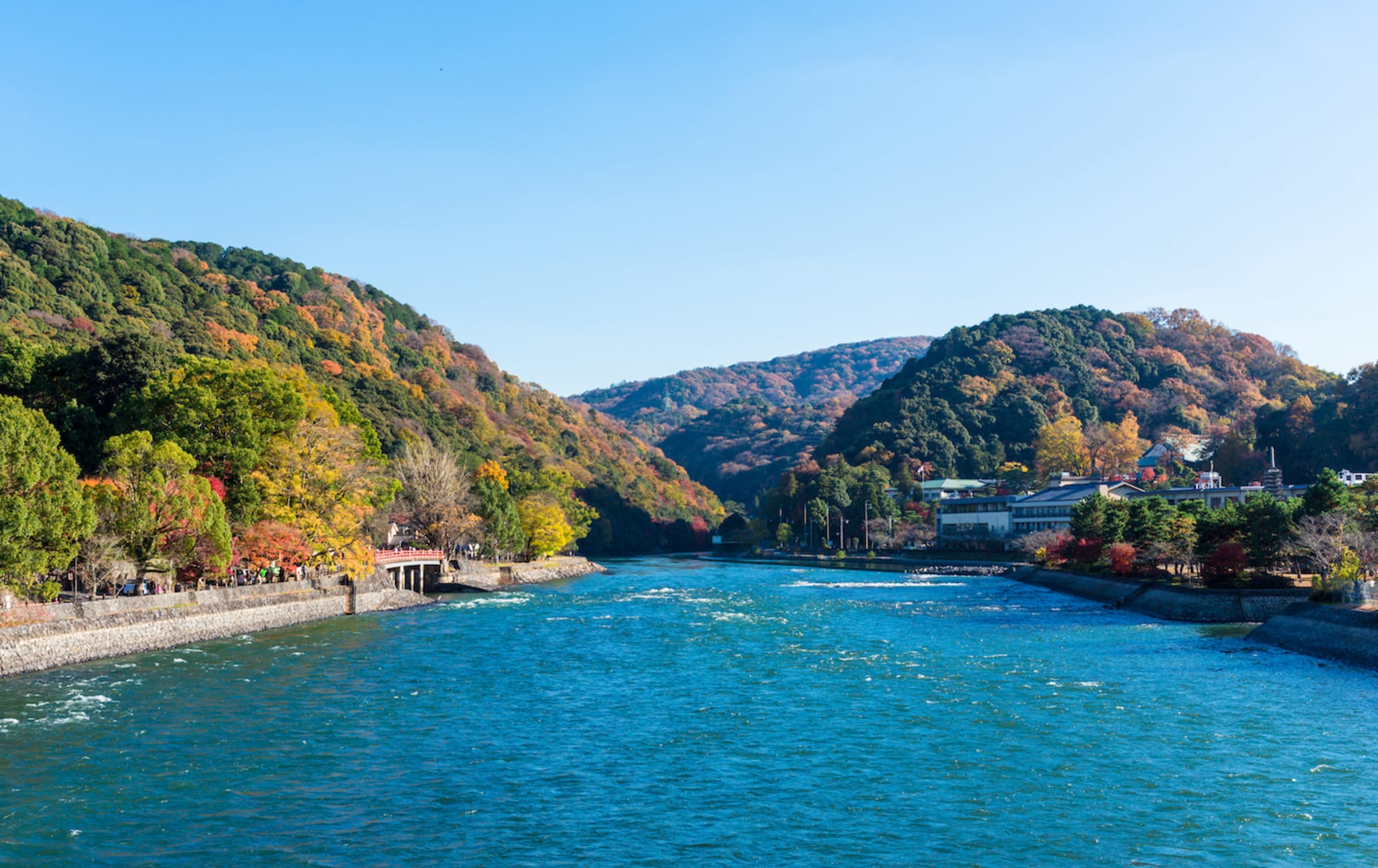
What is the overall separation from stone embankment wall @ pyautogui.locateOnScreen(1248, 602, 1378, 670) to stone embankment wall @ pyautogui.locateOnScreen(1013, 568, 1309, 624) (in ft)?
7.56

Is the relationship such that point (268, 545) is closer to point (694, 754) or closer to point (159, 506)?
point (159, 506)

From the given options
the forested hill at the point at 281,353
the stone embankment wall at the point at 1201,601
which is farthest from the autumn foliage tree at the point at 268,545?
the stone embankment wall at the point at 1201,601

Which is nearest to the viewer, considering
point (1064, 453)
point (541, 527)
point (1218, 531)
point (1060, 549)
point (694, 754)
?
point (694, 754)

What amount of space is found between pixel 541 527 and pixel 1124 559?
167 feet

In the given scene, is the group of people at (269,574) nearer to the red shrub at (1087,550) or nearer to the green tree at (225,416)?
the green tree at (225,416)

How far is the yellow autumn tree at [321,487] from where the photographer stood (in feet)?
173

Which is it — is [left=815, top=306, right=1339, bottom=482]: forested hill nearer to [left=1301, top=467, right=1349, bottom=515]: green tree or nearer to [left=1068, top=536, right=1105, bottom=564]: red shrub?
[left=1068, top=536, right=1105, bottom=564]: red shrub

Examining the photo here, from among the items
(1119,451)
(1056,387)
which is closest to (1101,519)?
(1119,451)

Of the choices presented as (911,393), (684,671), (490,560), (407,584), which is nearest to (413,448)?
(490,560)

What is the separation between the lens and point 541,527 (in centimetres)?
9356

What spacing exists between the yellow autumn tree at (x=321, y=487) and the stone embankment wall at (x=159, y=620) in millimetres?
2151

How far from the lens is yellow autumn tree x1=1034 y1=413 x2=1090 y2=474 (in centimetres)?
13825

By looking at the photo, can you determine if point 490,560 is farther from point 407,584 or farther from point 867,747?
point 867,747

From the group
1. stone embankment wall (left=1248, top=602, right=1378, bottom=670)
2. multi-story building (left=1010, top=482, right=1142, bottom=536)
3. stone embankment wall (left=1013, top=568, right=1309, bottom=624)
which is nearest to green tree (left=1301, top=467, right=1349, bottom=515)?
stone embankment wall (left=1013, top=568, right=1309, bottom=624)
